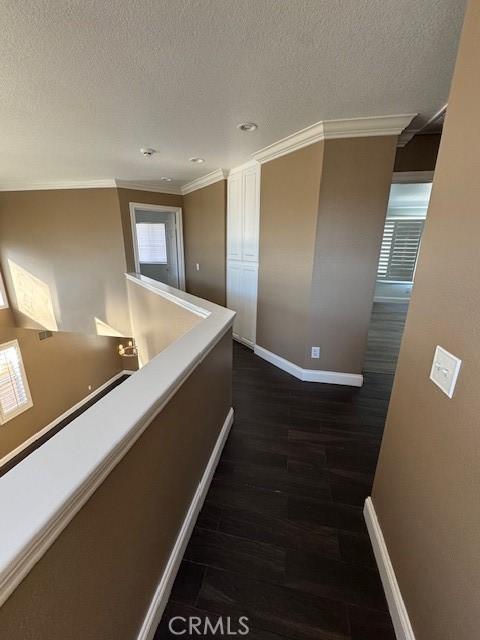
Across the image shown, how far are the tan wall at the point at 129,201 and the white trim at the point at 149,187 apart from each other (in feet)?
0.14

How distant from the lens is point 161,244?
19.2ft

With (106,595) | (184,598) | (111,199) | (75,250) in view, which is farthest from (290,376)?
(75,250)

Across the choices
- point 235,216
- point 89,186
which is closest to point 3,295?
point 89,186

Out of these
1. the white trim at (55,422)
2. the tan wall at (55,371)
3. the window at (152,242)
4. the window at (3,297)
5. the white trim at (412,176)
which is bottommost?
the white trim at (55,422)

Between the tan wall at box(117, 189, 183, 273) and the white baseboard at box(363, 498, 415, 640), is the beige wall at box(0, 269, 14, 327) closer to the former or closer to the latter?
the tan wall at box(117, 189, 183, 273)

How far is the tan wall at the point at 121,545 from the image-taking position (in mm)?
494

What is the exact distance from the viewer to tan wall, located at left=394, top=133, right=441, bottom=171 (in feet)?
8.14

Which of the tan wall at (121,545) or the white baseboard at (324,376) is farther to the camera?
the white baseboard at (324,376)

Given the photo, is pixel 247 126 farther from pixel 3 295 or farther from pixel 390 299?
pixel 390 299

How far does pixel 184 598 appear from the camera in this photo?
3.58 feet

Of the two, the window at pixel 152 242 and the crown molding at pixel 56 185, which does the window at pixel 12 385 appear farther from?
the window at pixel 152 242

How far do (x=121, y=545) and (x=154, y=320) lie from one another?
2489 mm

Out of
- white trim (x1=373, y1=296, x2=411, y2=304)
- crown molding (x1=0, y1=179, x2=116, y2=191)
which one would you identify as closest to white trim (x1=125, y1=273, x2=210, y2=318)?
crown molding (x1=0, y1=179, x2=116, y2=191)

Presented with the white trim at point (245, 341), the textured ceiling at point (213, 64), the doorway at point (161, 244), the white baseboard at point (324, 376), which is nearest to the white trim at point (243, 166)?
the textured ceiling at point (213, 64)
